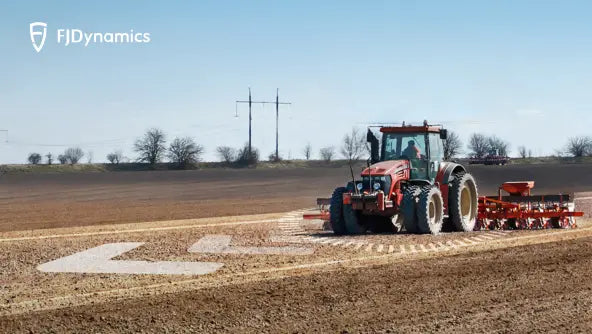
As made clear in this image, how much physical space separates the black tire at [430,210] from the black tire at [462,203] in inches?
19.4

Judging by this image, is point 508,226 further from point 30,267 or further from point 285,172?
point 285,172

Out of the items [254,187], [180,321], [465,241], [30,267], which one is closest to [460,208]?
[465,241]

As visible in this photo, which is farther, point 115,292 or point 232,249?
point 232,249

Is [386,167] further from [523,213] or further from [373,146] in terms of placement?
[523,213]

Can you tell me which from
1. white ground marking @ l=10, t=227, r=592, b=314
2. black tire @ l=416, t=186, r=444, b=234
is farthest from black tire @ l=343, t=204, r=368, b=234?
white ground marking @ l=10, t=227, r=592, b=314

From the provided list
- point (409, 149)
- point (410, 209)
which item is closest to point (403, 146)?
point (409, 149)

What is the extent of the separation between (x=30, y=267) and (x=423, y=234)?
7.39 metres

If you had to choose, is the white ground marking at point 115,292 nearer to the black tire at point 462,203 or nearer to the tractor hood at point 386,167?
the tractor hood at point 386,167

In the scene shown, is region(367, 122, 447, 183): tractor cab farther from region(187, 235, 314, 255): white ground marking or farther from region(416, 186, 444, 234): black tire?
region(187, 235, 314, 255): white ground marking

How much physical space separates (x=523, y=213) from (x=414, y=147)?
9.20 feet

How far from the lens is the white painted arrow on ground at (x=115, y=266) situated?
11414 millimetres

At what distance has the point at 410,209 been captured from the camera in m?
16.0

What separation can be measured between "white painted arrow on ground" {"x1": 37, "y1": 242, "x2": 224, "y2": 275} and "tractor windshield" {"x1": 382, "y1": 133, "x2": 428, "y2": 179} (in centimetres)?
623

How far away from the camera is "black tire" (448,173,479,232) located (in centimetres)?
1714
